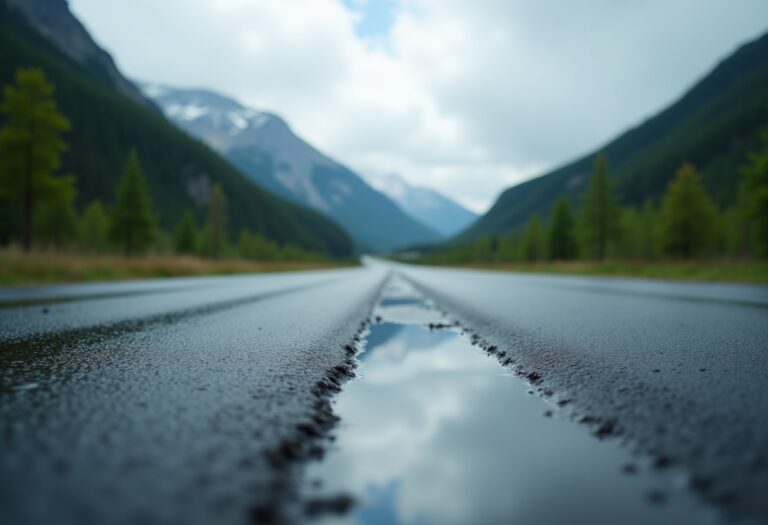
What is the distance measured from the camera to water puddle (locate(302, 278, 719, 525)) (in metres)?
1.23

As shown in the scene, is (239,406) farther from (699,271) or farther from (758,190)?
(758,190)

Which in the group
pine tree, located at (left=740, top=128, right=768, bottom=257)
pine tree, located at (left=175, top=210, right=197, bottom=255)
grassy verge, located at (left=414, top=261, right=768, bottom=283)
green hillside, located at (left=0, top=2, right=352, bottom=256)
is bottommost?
grassy verge, located at (left=414, top=261, right=768, bottom=283)

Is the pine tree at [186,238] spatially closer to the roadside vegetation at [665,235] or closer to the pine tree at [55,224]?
the pine tree at [55,224]

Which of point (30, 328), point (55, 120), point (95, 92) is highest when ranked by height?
point (95, 92)

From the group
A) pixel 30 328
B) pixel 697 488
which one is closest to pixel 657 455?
pixel 697 488

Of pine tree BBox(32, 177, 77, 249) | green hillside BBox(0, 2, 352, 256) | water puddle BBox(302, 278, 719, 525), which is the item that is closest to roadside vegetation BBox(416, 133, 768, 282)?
water puddle BBox(302, 278, 719, 525)

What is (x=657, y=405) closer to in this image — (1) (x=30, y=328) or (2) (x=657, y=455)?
(2) (x=657, y=455)

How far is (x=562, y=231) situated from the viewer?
60219 millimetres

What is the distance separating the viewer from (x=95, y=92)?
151625 mm

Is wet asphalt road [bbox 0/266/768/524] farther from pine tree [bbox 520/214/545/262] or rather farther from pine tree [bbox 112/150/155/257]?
pine tree [bbox 520/214/545/262]

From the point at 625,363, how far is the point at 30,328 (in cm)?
531

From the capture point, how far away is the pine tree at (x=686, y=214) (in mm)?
40750

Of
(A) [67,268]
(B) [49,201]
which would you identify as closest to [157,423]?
(A) [67,268]

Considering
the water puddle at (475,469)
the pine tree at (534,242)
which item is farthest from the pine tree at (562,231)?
the water puddle at (475,469)
